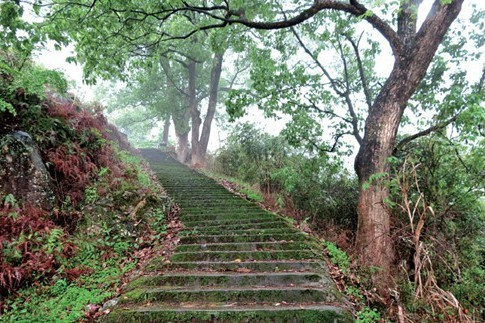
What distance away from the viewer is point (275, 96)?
786 cm

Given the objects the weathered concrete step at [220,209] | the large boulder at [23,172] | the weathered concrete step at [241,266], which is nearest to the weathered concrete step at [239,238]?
the weathered concrete step at [241,266]

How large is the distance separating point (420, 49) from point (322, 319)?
5.07 m

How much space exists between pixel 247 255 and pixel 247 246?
0.30 m

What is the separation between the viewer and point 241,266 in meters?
4.58

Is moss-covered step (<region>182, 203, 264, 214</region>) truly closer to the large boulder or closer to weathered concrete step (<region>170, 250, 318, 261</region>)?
weathered concrete step (<region>170, 250, 318, 261</region>)

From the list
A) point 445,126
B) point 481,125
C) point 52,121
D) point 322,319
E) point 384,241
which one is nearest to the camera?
point 322,319

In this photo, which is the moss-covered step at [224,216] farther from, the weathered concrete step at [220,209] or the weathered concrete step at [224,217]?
the weathered concrete step at [220,209]

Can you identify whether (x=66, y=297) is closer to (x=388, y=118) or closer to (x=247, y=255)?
(x=247, y=255)

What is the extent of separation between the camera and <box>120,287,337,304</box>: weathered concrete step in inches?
147

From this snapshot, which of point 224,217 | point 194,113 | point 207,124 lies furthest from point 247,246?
point 194,113

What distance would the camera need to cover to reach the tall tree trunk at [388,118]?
5.05 m

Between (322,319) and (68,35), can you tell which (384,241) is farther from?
(68,35)

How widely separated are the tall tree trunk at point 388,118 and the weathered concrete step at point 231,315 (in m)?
1.94

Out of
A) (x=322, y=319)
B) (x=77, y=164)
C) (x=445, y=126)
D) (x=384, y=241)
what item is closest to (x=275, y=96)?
(x=445, y=126)
